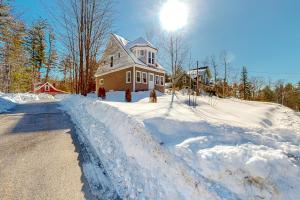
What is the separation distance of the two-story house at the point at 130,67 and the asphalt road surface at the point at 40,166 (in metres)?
20.2

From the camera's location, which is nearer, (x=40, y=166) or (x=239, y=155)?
(x=239, y=155)

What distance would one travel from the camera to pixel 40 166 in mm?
4438

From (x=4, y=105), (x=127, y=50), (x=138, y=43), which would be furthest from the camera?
(x=138, y=43)

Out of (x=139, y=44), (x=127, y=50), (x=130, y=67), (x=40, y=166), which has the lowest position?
(x=40, y=166)

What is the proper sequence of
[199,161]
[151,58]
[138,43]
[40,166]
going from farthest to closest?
1. [151,58]
2. [138,43]
3. [40,166]
4. [199,161]

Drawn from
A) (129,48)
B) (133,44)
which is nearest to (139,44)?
(133,44)

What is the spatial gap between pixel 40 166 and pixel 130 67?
23.0m

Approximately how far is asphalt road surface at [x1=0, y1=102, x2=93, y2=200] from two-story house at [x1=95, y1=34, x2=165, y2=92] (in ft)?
66.3

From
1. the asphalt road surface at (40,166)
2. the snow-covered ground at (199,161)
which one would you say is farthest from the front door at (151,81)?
the snow-covered ground at (199,161)

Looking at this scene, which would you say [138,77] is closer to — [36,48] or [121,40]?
[121,40]

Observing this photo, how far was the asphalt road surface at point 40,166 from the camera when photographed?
11.5 ft

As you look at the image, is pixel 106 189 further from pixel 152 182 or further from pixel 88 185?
pixel 152 182

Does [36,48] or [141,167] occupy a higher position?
[36,48]

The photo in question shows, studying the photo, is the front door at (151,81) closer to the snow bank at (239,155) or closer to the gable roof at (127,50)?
the gable roof at (127,50)
